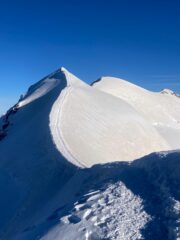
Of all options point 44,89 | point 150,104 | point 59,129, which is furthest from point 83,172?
point 150,104

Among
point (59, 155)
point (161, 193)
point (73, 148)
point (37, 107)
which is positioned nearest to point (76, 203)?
point (161, 193)

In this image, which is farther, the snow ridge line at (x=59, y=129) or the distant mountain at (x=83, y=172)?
the snow ridge line at (x=59, y=129)

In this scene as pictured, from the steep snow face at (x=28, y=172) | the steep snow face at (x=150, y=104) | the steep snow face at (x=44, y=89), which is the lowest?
the steep snow face at (x=28, y=172)

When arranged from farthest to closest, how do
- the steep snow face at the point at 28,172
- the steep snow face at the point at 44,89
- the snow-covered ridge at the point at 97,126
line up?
the steep snow face at the point at 44,89, the snow-covered ridge at the point at 97,126, the steep snow face at the point at 28,172

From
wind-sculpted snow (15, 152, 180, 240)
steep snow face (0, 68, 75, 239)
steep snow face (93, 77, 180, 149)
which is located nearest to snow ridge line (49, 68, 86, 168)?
steep snow face (0, 68, 75, 239)

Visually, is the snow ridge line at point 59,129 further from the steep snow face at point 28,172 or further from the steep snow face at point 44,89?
the steep snow face at point 44,89

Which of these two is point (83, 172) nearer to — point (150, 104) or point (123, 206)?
point (123, 206)

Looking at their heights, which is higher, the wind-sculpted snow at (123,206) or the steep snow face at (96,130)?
the steep snow face at (96,130)

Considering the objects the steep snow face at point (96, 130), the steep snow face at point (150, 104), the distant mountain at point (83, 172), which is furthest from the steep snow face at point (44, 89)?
the steep snow face at point (150, 104)
